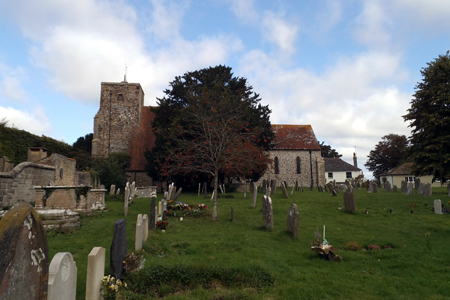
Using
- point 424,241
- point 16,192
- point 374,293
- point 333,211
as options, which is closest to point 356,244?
point 424,241

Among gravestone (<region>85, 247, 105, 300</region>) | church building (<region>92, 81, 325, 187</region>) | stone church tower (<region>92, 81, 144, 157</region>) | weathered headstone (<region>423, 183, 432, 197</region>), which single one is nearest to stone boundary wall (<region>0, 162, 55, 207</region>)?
gravestone (<region>85, 247, 105, 300</region>)

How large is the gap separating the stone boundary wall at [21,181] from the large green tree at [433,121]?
2357 cm

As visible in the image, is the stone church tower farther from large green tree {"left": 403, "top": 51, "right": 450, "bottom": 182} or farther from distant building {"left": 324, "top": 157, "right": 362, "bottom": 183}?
distant building {"left": 324, "top": 157, "right": 362, "bottom": 183}

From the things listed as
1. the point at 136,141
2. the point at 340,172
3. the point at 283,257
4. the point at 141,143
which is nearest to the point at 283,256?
the point at 283,257

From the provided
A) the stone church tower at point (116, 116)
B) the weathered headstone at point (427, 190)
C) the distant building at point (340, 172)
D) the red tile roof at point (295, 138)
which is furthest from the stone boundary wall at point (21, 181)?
the distant building at point (340, 172)

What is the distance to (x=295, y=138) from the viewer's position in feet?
127

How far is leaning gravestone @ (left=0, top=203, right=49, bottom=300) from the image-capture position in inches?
109

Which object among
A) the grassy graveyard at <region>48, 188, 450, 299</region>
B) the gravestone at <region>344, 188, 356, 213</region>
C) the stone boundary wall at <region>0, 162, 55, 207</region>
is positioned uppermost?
the stone boundary wall at <region>0, 162, 55, 207</region>

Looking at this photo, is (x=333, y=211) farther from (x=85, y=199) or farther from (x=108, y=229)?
(x=85, y=199)

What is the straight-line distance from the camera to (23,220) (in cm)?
296

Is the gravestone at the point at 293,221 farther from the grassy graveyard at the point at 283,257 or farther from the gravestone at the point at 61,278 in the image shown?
the gravestone at the point at 61,278

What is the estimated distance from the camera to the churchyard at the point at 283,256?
549cm

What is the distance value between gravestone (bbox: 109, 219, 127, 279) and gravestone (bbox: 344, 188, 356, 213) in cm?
1077

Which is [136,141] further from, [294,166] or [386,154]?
[386,154]
